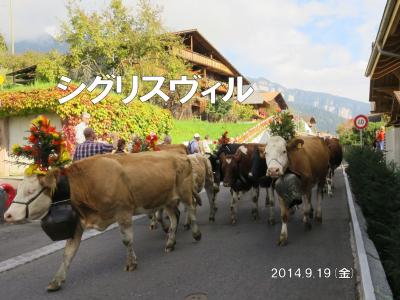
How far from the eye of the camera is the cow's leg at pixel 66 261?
557 centimetres

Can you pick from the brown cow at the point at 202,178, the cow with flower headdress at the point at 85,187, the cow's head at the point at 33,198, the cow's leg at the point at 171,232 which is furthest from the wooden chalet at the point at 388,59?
the cow's head at the point at 33,198

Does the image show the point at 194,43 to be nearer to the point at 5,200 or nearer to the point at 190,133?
the point at 190,133

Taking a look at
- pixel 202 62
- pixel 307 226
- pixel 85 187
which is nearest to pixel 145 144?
pixel 307 226

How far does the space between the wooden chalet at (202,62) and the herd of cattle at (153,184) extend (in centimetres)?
3351

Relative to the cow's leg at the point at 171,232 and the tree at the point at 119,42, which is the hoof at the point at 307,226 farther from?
the tree at the point at 119,42

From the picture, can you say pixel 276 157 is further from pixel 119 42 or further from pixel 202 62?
pixel 202 62

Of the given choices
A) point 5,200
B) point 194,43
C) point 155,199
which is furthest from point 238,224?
point 194,43

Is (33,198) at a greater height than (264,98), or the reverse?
(264,98)

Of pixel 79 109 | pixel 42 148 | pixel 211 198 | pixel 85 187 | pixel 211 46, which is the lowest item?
pixel 211 198

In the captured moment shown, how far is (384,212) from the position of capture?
7.76 metres

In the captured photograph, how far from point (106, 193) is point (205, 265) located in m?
1.81

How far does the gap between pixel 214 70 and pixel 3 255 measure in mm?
48622

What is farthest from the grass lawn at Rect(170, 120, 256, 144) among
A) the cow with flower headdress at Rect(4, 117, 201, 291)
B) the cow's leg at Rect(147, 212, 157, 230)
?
the cow with flower headdress at Rect(4, 117, 201, 291)

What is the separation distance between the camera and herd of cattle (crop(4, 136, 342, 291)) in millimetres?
5535
